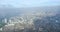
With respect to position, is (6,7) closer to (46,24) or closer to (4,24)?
(4,24)

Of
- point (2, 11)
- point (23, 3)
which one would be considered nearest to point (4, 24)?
point (2, 11)

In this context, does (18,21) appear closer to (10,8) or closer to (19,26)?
(19,26)

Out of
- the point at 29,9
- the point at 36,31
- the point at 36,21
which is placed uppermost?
the point at 29,9

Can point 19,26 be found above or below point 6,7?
below

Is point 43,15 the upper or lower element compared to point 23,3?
lower

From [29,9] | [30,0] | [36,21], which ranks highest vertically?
[30,0]

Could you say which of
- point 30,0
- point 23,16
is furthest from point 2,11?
point 30,0

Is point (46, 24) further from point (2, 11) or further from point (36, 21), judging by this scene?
point (2, 11)

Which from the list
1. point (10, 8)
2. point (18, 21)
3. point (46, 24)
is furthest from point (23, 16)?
point (46, 24)
